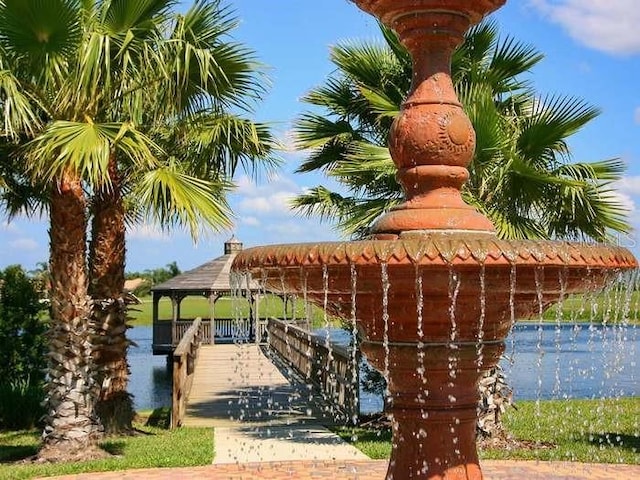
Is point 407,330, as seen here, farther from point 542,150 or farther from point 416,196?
point 542,150

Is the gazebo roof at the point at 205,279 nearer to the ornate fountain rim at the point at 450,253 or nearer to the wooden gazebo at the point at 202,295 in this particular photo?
the wooden gazebo at the point at 202,295

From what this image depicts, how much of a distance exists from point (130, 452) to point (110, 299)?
7.37 feet


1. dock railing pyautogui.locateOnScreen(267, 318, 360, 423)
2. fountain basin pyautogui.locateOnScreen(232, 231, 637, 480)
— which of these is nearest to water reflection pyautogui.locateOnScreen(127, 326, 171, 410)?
dock railing pyautogui.locateOnScreen(267, 318, 360, 423)

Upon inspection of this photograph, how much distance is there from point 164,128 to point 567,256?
8335 mm

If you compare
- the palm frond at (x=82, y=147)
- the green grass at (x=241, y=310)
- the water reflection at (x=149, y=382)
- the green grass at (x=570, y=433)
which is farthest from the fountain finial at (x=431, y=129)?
the water reflection at (x=149, y=382)

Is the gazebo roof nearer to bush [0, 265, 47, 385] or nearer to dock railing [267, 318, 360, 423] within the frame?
dock railing [267, 318, 360, 423]

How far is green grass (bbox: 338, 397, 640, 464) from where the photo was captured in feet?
Answer: 30.6

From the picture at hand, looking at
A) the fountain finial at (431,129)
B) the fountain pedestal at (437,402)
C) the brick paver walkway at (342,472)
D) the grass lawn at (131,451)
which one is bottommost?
the grass lawn at (131,451)

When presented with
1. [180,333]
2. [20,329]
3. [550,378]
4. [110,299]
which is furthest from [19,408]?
[550,378]

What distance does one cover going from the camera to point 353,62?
450 inches

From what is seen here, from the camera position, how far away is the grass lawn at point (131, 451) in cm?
890

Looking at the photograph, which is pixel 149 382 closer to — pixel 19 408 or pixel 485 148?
pixel 19 408

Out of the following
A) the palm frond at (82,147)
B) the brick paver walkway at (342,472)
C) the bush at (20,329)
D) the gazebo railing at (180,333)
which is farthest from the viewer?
the gazebo railing at (180,333)

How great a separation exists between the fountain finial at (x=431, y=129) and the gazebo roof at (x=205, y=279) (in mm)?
21057
